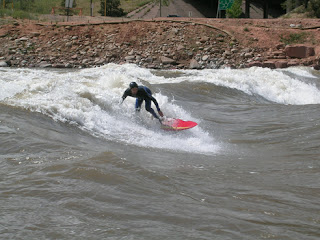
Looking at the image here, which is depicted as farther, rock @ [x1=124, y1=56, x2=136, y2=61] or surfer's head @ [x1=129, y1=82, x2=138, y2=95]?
rock @ [x1=124, y1=56, x2=136, y2=61]

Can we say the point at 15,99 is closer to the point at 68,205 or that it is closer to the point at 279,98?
the point at 68,205

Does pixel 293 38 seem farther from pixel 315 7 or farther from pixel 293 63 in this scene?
pixel 315 7

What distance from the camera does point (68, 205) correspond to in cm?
348

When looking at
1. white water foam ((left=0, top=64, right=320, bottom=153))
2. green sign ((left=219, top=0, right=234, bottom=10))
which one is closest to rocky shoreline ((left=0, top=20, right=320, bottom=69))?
green sign ((left=219, top=0, right=234, bottom=10))

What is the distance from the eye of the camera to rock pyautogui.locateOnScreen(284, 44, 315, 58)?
897 inches

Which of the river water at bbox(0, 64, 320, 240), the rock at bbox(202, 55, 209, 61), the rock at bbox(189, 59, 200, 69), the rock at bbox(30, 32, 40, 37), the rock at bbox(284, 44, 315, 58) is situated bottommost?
the river water at bbox(0, 64, 320, 240)

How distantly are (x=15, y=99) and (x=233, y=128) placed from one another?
5141 mm

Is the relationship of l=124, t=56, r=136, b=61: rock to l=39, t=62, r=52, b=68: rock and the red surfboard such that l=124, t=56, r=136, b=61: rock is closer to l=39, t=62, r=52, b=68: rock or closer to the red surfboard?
l=39, t=62, r=52, b=68: rock

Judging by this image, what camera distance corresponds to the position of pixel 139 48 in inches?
987

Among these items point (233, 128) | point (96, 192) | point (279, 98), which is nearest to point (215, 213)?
point (96, 192)

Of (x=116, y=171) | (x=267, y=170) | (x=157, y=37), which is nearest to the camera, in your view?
(x=116, y=171)

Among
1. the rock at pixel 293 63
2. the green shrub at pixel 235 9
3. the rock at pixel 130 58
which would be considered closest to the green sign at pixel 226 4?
the green shrub at pixel 235 9

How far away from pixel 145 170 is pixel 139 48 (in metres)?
21.2

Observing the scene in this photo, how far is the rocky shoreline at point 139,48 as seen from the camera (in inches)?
895
